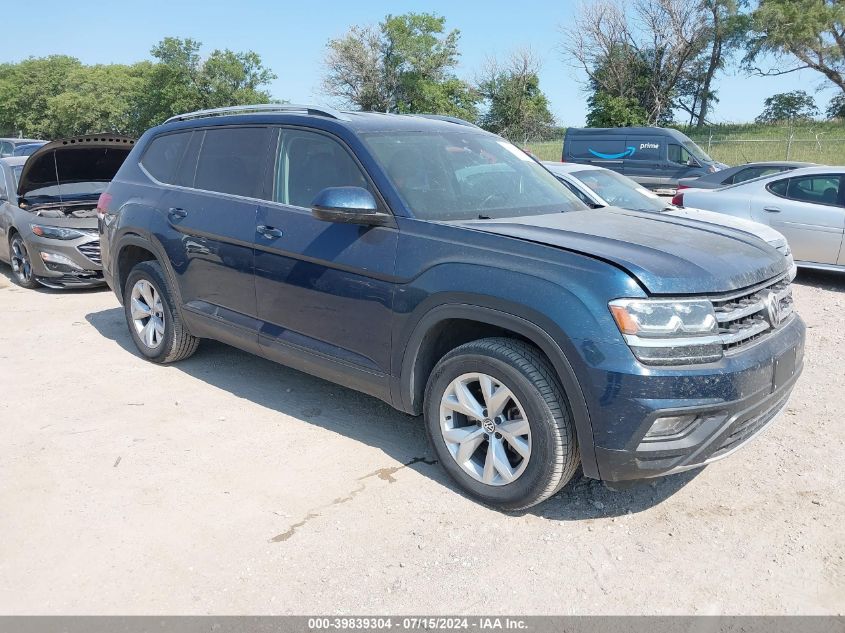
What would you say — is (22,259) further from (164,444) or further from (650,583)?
(650,583)

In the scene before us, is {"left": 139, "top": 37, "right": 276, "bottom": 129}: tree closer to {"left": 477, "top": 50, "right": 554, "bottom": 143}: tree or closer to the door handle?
{"left": 477, "top": 50, "right": 554, "bottom": 143}: tree

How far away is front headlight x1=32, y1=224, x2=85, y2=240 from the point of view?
8312 millimetres

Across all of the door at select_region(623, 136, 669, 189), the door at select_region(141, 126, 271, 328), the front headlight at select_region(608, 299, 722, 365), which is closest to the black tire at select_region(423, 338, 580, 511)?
the front headlight at select_region(608, 299, 722, 365)

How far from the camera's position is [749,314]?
3262 mm

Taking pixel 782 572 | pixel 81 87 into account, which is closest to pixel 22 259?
pixel 782 572

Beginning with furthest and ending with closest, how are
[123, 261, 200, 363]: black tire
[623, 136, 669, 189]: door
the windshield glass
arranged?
[623, 136, 669, 189]: door → the windshield glass → [123, 261, 200, 363]: black tire

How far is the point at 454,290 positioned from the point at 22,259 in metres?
7.43

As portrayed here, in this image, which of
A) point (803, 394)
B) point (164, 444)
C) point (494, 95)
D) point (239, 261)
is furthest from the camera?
point (494, 95)

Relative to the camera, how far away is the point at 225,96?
49219 millimetres

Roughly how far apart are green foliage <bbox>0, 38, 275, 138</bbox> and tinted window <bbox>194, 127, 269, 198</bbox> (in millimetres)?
42125

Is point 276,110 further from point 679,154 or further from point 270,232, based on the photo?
point 679,154

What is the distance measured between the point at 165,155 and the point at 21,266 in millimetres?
4584
